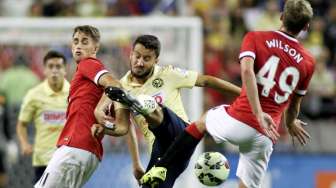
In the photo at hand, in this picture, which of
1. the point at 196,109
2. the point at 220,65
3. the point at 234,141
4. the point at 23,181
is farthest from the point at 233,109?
the point at 220,65

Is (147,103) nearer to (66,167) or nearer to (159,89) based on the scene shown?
(159,89)

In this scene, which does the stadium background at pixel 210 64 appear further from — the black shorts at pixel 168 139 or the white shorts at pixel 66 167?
the white shorts at pixel 66 167

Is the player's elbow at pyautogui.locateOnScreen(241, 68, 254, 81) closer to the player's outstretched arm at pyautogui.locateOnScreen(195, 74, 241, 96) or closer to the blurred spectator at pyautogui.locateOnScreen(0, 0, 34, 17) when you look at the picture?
the player's outstretched arm at pyautogui.locateOnScreen(195, 74, 241, 96)

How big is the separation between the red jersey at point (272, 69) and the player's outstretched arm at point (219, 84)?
18.2 inches

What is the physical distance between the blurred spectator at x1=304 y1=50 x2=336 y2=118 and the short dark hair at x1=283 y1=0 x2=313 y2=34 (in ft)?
24.2

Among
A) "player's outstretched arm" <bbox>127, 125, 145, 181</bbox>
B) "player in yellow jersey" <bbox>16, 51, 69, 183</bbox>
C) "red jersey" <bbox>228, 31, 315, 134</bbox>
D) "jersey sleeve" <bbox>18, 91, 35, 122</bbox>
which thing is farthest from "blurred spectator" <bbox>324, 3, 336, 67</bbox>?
"red jersey" <bbox>228, 31, 315, 134</bbox>

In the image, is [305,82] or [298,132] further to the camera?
[298,132]

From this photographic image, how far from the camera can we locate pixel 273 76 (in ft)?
27.9

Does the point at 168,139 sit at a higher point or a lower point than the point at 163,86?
lower

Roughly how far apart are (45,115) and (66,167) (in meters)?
2.78

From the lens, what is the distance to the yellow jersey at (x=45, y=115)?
1111cm

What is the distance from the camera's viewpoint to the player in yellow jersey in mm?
11102

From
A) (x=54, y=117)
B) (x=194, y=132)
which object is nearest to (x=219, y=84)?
(x=194, y=132)

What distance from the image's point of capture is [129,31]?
13508 mm
